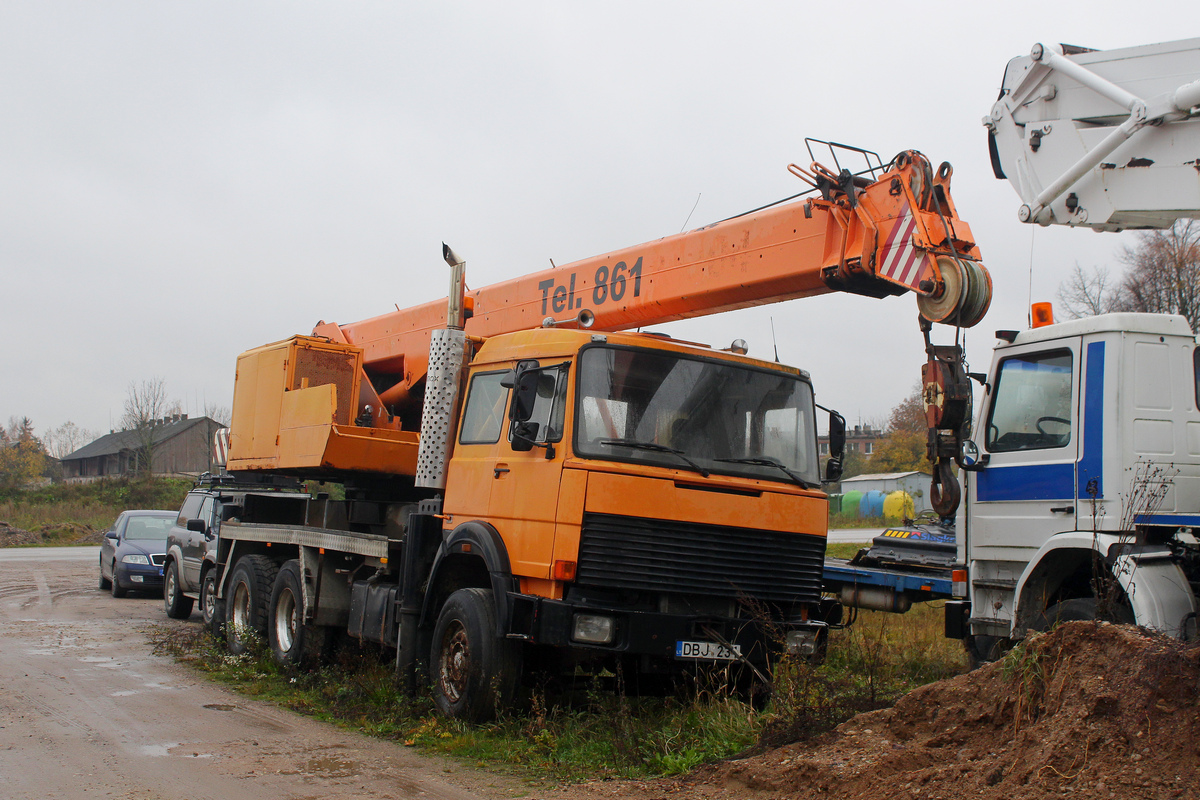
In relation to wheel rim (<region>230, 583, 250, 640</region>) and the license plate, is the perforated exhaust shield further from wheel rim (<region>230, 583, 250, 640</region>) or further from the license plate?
wheel rim (<region>230, 583, 250, 640</region>)

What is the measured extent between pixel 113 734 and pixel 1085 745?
6.15 metres

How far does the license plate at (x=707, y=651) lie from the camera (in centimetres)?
650

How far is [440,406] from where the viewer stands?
808 centimetres

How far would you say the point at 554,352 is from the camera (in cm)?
700

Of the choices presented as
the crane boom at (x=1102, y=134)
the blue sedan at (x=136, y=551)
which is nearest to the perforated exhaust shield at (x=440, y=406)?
the crane boom at (x=1102, y=134)

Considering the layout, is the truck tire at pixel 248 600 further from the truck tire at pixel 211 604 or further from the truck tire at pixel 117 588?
the truck tire at pixel 117 588

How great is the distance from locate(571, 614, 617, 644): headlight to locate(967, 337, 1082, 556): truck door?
108 inches

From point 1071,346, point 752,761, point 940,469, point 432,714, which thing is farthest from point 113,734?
point 1071,346

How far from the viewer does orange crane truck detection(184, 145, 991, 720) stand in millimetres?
6344

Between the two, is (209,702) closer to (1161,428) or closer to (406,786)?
(406,786)

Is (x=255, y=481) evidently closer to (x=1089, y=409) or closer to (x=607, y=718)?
(x=607, y=718)

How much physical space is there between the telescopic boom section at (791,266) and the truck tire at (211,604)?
208 inches

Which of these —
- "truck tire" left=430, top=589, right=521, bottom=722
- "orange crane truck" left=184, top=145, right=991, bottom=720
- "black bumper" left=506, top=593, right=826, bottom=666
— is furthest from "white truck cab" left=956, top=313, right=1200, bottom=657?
"truck tire" left=430, top=589, right=521, bottom=722

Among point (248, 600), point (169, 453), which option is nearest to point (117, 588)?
point (248, 600)
